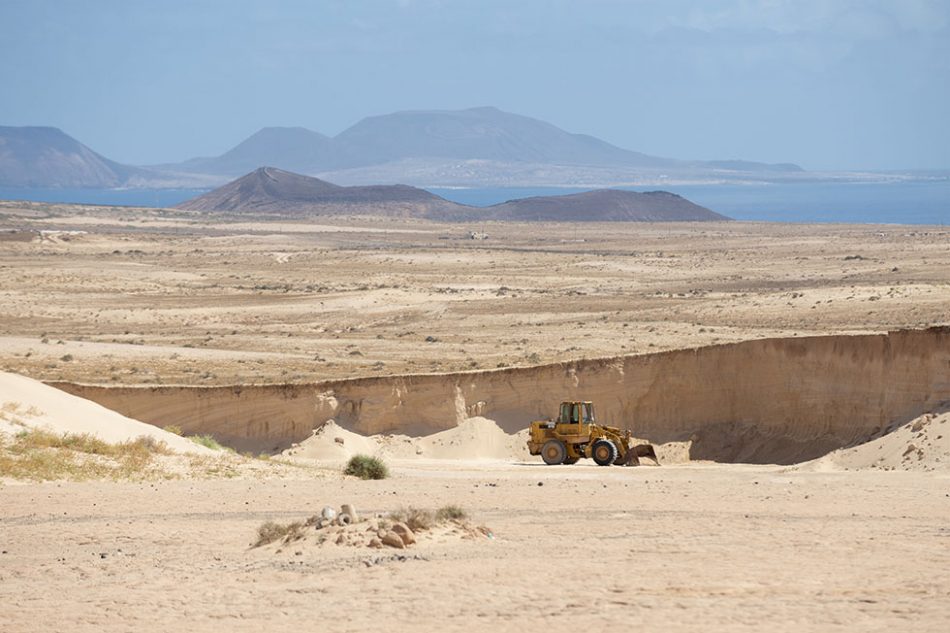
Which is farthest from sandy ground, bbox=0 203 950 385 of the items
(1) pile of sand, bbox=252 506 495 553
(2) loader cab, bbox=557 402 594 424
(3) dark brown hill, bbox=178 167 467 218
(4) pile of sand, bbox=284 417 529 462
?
(3) dark brown hill, bbox=178 167 467 218

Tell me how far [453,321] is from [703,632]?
3935cm

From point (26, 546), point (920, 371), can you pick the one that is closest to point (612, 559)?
point (26, 546)

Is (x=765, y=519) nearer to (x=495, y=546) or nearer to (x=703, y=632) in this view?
(x=495, y=546)

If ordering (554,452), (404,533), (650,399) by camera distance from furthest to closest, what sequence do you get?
(650,399), (554,452), (404,533)

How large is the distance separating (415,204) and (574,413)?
13319 centimetres

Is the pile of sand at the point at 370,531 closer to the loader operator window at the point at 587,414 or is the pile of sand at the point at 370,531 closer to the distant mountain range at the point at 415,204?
the loader operator window at the point at 587,414

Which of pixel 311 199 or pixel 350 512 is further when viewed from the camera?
pixel 311 199

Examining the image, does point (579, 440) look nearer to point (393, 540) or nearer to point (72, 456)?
point (72, 456)

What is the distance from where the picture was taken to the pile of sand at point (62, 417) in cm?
2331

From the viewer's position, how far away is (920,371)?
88.3 ft

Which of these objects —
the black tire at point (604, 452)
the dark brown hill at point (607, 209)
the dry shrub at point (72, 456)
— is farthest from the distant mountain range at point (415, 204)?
the dry shrub at point (72, 456)

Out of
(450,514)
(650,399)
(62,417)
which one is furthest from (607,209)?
(450,514)

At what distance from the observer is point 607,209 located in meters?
147

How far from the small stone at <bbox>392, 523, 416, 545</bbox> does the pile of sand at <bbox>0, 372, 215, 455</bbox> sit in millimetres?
9164
